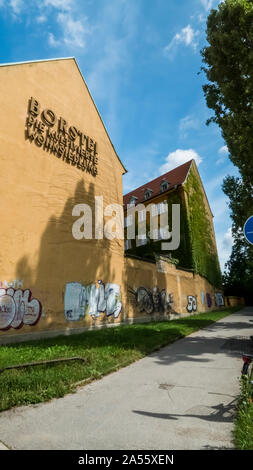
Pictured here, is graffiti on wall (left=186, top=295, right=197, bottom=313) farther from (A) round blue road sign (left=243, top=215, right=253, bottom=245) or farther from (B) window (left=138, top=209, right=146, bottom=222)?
(A) round blue road sign (left=243, top=215, right=253, bottom=245)

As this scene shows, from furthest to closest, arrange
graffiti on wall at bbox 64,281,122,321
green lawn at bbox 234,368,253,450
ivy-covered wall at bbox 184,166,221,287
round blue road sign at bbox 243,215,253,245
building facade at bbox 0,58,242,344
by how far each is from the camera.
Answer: ivy-covered wall at bbox 184,166,221,287 < graffiti on wall at bbox 64,281,122,321 < building facade at bbox 0,58,242,344 < round blue road sign at bbox 243,215,253,245 < green lawn at bbox 234,368,253,450

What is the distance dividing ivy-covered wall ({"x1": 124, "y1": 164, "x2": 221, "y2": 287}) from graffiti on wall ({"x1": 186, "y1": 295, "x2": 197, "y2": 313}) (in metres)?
2.91

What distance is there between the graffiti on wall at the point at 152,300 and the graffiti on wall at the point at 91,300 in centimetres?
184

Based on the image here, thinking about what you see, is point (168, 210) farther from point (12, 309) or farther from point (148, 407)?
point (148, 407)

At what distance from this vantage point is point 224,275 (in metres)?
49.2

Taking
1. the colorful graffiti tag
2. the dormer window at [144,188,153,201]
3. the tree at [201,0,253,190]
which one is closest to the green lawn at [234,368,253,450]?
the tree at [201,0,253,190]

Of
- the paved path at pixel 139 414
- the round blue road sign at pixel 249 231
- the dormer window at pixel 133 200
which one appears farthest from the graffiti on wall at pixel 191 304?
the round blue road sign at pixel 249 231

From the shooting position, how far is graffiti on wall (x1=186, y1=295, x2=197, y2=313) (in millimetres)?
23006

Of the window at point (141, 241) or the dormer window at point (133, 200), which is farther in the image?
the dormer window at point (133, 200)

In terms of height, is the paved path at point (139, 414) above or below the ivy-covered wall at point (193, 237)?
below

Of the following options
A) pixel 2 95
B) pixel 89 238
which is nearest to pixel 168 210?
pixel 89 238

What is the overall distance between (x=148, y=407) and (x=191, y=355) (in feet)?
13.8

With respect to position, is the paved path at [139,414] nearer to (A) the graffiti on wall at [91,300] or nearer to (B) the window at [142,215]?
(A) the graffiti on wall at [91,300]

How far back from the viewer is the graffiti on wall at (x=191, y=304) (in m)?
23.0
